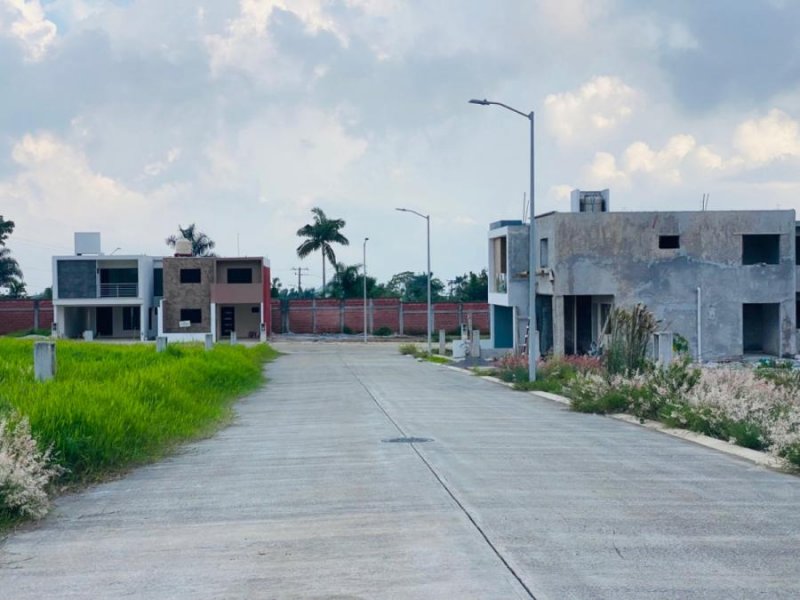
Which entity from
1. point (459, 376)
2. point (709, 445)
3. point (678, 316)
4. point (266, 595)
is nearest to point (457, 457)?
point (709, 445)

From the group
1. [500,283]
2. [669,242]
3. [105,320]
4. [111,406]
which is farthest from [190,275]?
[111,406]

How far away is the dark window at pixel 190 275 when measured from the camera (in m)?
74.6

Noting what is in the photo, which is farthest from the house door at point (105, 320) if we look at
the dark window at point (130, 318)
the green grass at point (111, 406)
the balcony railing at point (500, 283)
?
the green grass at point (111, 406)

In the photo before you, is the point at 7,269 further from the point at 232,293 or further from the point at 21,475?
the point at 21,475

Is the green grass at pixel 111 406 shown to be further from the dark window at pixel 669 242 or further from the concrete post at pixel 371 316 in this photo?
the concrete post at pixel 371 316

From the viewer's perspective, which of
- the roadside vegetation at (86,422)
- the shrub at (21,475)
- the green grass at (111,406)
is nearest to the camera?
the shrub at (21,475)

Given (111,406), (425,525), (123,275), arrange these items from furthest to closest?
(123,275)
(111,406)
(425,525)

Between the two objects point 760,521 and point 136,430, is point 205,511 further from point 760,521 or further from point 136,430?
point 760,521

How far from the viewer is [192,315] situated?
74688mm

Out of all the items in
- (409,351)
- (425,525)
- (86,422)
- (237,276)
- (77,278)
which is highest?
(237,276)

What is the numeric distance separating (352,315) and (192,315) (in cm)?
1468

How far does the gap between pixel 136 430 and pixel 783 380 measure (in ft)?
49.5

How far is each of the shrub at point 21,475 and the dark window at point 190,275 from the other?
64472 millimetres

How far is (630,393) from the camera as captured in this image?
20641mm
